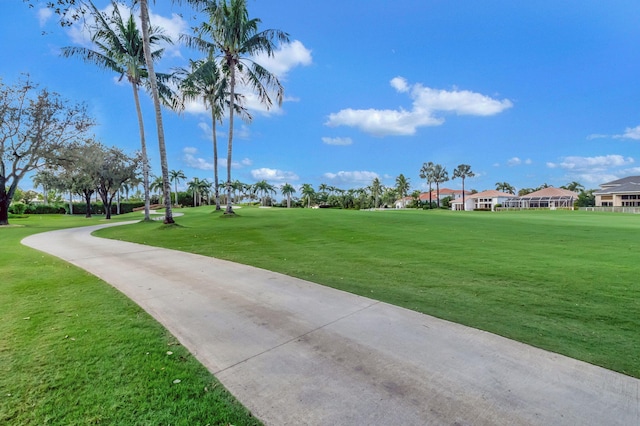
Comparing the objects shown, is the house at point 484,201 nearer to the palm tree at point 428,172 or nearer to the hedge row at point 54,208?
the palm tree at point 428,172

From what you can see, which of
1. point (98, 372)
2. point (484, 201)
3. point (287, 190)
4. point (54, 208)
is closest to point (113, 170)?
point (54, 208)

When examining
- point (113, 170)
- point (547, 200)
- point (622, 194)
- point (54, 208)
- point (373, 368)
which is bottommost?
point (373, 368)

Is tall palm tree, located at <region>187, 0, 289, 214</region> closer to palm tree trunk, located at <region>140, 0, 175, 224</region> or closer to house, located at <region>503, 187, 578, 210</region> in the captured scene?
palm tree trunk, located at <region>140, 0, 175, 224</region>

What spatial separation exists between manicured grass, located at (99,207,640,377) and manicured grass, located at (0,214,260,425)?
2.83 metres

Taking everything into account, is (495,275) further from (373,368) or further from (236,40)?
(236,40)

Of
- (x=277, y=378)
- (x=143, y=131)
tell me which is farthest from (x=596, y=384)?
(x=143, y=131)

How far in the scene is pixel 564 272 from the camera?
6.33m

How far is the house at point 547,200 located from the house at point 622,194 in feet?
21.4

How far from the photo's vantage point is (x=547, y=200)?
65.9 m

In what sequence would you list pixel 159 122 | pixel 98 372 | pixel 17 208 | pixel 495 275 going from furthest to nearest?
pixel 17 208 < pixel 159 122 < pixel 495 275 < pixel 98 372

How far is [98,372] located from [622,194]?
67185mm

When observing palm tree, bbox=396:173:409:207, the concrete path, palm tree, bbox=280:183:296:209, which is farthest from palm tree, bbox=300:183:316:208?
the concrete path

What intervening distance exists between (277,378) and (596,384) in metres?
2.53

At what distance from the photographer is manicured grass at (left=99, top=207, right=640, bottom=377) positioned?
3.64 metres
